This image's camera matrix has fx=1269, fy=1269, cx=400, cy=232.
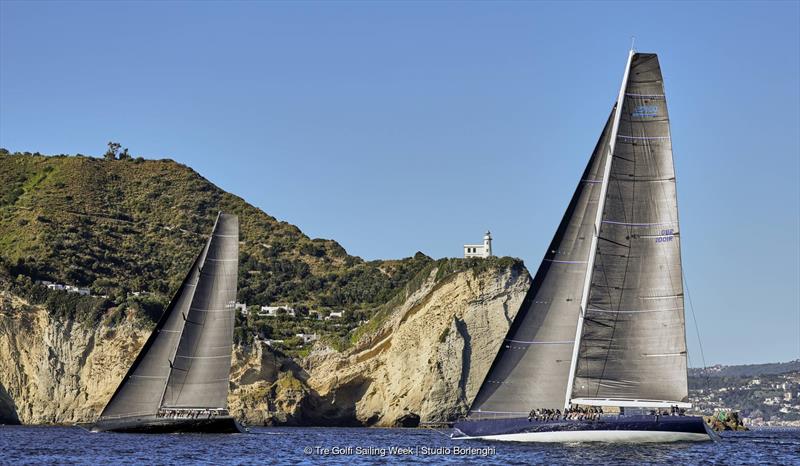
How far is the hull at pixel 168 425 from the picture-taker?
51.0m

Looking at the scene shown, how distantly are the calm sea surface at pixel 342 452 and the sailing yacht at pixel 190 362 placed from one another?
1330 millimetres

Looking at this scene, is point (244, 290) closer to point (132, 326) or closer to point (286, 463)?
point (132, 326)

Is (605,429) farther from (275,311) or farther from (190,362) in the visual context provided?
(275,311)

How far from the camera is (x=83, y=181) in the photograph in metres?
121

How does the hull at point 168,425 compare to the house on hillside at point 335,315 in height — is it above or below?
below

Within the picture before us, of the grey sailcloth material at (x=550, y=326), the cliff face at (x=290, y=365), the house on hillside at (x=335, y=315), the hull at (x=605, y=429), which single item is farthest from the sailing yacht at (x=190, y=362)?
the house on hillside at (x=335, y=315)

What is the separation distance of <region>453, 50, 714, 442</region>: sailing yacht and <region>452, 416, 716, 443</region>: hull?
3 centimetres

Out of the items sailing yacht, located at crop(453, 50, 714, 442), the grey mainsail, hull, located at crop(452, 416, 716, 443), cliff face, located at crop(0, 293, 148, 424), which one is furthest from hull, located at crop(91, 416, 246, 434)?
cliff face, located at crop(0, 293, 148, 424)

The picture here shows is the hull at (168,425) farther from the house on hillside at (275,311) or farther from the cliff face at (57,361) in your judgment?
the house on hillside at (275,311)

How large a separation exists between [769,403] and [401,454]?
5680 inches

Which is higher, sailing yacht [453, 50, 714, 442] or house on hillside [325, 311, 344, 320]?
house on hillside [325, 311, 344, 320]

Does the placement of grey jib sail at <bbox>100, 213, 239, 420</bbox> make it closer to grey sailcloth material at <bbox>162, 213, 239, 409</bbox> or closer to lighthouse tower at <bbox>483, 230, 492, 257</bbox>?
grey sailcloth material at <bbox>162, 213, 239, 409</bbox>

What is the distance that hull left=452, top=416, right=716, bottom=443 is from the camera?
120 ft

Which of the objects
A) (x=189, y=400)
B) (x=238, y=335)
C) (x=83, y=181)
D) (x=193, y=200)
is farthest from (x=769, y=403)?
(x=189, y=400)
